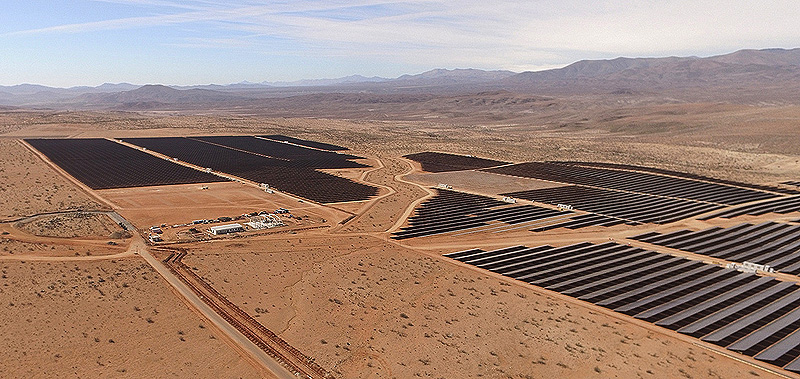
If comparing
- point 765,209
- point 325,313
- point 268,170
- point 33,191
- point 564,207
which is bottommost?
point 765,209

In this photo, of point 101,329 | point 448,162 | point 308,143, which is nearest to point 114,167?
point 308,143

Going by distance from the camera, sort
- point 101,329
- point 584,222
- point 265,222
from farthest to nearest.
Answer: point 584,222, point 265,222, point 101,329

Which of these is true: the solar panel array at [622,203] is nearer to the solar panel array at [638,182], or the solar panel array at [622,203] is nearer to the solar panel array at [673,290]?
the solar panel array at [638,182]

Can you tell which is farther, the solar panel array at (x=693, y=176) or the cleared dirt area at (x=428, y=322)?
the solar panel array at (x=693, y=176)

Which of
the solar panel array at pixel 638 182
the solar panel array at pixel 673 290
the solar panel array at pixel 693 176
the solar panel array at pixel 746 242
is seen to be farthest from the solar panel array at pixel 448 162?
the solar panel array at pixel 673 290

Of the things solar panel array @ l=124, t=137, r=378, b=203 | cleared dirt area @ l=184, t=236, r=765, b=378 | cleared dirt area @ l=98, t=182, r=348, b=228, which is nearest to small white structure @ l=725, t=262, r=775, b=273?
cleared dirt area @ l=184, t=236, r=765, b=378

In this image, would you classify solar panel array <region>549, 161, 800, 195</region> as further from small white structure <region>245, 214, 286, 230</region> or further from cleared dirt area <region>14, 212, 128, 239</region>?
cleared dirt area <region>14, 212, 128, 239</region>

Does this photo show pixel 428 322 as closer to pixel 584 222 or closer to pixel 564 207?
pixel 584 222
